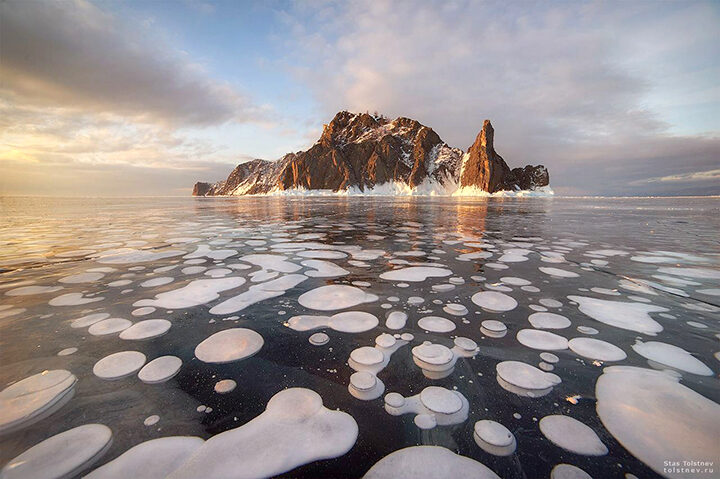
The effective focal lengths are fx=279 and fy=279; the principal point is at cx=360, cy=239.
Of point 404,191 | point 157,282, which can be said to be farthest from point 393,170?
point 157,282

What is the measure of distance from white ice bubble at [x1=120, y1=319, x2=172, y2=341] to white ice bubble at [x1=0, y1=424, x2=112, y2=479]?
0.96 m

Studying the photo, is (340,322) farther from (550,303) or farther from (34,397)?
(550,303)

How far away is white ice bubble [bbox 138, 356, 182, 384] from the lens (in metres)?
1.72

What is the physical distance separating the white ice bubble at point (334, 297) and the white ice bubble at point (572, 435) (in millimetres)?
1806

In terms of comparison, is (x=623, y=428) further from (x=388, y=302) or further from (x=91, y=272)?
(x=91, y=272)

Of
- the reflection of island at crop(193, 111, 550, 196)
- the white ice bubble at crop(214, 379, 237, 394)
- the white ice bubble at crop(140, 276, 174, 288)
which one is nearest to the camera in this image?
the white ice bubble at crop(214, 379, 237, 394)

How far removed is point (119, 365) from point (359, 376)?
1.60m

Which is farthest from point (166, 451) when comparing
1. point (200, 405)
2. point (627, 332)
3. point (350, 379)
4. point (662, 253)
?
point (662, 253)

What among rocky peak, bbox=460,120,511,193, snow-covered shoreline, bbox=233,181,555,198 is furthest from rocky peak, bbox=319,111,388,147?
rocky peak, bbox=460,120,511,193

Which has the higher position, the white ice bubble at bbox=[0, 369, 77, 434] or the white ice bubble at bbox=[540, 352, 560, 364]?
the white ice bubble at bbox=[0, 369, 77, 434]

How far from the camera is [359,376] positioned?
68.1 inches

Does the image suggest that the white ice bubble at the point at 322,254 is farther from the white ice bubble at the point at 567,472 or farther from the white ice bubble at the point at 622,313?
the white ice bubble at the point at 567,472

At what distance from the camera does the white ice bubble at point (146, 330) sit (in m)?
2.21

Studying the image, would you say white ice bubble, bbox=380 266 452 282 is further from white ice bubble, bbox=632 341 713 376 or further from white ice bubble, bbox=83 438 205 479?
white ice bubble, bbox=83 438 205 479
